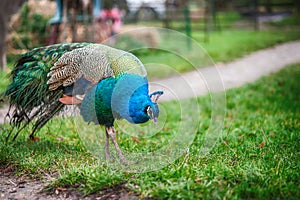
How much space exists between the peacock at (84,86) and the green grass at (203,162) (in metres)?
0.43

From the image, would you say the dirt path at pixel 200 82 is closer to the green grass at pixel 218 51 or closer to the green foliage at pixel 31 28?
the green grass at pixel 218 51

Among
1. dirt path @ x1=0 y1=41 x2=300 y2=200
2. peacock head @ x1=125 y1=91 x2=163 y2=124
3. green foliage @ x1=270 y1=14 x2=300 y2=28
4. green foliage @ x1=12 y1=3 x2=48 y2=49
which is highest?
green foliage @ x1=12 y1=3 x2=48 y2=49

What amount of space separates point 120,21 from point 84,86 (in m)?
10.8

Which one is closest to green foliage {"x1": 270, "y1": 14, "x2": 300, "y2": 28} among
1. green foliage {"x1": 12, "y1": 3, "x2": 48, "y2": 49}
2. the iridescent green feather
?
green foliage {"x1": 12, "y1": 3, "x2": 48, "y2": 49}

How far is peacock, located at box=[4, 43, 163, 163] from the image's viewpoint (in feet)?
12.7

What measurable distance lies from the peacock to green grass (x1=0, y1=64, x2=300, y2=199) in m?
0.43

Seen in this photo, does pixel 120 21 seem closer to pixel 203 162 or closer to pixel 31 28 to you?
pixel 31 28

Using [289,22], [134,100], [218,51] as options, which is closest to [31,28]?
[218,51]

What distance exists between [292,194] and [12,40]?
10842 mm

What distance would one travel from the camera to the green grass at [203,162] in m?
3.39

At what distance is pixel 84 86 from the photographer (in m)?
4.20

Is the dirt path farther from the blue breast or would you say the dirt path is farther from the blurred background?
the blurred background

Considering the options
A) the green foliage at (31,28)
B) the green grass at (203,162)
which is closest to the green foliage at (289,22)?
the green foliage at (31,28)

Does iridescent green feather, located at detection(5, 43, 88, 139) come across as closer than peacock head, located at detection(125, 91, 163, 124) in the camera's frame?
No
